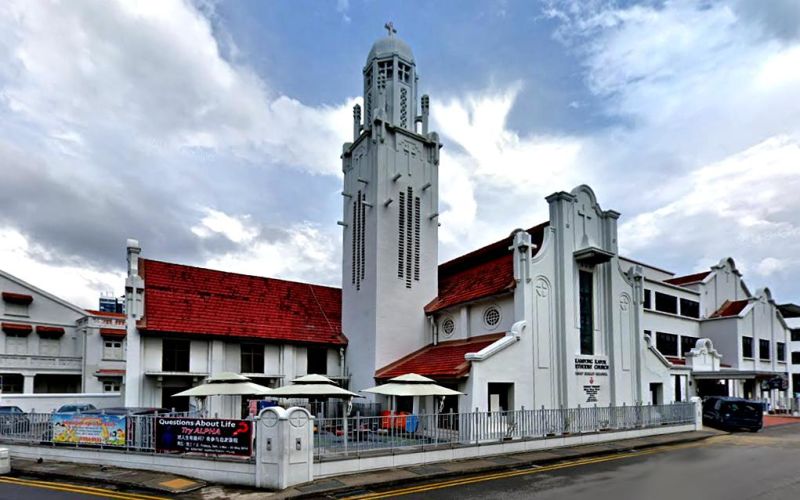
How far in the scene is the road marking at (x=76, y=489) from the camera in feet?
39.5

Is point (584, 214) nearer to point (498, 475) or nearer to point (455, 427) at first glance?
point (455, 427)

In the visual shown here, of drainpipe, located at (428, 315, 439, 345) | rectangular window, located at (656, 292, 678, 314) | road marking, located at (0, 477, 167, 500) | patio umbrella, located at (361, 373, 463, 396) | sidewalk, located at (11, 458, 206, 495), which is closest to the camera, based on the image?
road marking, located at (0, 477, 167, 500)

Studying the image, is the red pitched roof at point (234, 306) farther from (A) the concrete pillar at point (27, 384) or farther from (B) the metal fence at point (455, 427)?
(A) the concrete pillar at point (27, 384)

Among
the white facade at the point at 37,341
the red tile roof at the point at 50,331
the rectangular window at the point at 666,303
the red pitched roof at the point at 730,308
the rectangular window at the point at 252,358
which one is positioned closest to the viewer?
the rectangular window at the point at 252,358

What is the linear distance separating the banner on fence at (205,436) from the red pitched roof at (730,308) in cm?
4058

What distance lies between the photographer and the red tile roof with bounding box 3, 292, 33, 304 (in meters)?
37.5

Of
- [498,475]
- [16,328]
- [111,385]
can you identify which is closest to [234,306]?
[498,475]

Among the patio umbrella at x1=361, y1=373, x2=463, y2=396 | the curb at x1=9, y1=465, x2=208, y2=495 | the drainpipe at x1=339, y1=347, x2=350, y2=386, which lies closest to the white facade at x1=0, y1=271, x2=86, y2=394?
the drainpipe at x1=339, y1=347, x2=350, y2=386

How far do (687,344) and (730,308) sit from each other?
609cm

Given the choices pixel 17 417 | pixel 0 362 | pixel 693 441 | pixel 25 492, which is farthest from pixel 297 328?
pixel 0 362

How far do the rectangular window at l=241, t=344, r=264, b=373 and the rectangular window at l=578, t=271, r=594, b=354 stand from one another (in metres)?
15.4

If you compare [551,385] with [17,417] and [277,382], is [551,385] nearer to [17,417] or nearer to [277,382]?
[277,382]

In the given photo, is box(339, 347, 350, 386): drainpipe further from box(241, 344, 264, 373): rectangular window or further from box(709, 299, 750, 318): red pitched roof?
box(709, 299, 750, 318): red pitched roof

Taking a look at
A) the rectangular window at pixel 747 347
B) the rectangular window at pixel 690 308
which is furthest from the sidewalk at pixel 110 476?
the rectangular window at pixel 747 347
